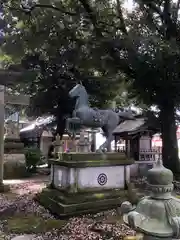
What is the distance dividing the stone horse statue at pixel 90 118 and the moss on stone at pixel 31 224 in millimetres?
2507

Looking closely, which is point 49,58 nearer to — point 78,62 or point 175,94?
point 78,62

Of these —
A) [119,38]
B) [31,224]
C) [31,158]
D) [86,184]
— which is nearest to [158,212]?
[31,224]

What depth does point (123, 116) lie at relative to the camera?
8.37m

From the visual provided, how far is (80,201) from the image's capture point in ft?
22.1

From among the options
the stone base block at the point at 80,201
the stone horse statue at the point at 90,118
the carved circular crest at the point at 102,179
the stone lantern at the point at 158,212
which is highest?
the stone horse statue at the point at 90,118

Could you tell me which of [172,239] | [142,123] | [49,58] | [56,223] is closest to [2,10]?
[49,58]

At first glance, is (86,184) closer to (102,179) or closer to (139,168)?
(102,179)

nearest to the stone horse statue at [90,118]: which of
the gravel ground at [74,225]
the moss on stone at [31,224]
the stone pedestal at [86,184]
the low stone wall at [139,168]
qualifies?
the stone pedestal at [86,184]

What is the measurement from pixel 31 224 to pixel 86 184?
182 centimetres

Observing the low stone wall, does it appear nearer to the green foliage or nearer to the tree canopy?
the tree canopy

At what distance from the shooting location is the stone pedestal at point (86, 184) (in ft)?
22.1

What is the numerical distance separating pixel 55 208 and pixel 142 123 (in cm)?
1002

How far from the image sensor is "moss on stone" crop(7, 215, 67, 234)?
217 inches

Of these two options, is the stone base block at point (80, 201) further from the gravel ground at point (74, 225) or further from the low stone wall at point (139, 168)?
the low stone wall at point (139, 168)
